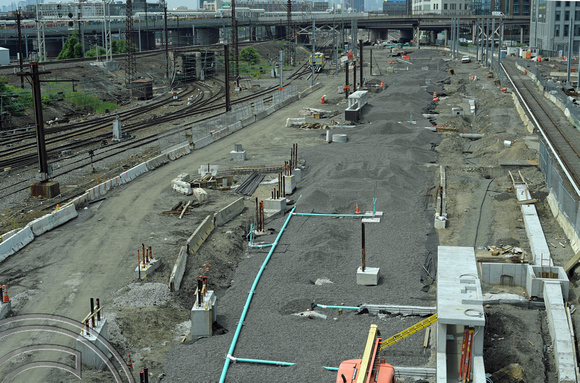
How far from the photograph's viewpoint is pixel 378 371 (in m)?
13.1

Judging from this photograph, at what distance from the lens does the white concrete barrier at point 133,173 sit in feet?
112

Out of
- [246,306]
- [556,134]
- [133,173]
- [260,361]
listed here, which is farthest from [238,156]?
[260,361]

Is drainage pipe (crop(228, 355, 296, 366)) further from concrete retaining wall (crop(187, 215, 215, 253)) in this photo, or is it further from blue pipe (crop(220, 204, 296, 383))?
concrete retaining wall (crop(187, 215, 215, 253))

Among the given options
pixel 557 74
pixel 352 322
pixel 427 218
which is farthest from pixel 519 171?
pixel 557 74

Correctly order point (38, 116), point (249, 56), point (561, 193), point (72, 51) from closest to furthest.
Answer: point (561, 193) → point (38, 116) → point (72, 51) → point (249, 56)

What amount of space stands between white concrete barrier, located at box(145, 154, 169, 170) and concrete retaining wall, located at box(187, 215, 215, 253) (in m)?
11.4

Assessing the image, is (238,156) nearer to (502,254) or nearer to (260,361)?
(502,254)

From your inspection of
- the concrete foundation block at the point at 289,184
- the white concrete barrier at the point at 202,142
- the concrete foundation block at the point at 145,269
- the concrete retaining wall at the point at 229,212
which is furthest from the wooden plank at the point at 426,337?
the white concrete barrier at the point at 202,142

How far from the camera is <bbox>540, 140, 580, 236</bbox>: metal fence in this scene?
917 inches

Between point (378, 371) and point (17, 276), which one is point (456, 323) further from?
point (17, 276)

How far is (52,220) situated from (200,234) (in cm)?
625

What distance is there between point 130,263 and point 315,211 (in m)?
8.72

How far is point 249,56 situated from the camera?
356 ft

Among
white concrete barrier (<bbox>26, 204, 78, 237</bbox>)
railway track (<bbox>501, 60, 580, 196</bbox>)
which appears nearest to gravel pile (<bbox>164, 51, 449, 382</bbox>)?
railway track (<bbox>501, 60, 580, 196</bbox>)
